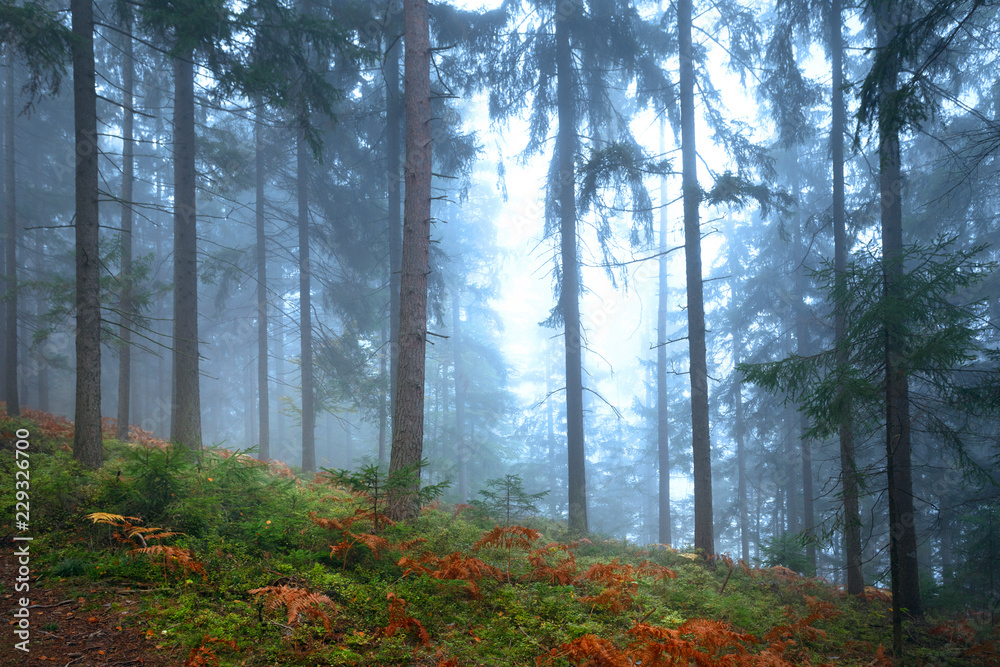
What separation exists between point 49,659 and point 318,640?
168cm

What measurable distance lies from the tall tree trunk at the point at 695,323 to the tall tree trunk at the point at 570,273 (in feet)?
8.84

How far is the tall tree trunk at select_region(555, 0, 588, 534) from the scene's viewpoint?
12.2 metres

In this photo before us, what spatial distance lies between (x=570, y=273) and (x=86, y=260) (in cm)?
977

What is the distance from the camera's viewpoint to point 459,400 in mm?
25594

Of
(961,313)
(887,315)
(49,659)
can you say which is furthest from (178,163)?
(961,313)

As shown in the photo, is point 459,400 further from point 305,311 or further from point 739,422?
point 739,422

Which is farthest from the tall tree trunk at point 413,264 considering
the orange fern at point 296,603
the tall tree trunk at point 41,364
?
the tall tree trunk at point 41,364

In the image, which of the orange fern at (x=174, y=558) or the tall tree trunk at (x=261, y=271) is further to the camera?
the tall tree trunk at (x=261, y=271)

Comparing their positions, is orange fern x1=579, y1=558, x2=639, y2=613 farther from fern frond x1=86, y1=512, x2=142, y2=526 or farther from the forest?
fern frond x1=86, y1=512, x2=142, y2=526

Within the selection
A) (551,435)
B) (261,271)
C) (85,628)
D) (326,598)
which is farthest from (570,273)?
(551,435)

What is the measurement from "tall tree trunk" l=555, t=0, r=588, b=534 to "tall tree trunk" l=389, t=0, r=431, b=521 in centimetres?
542

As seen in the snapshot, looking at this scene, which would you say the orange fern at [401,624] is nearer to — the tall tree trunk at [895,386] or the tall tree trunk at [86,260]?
the tall tree trunk at [895,386]

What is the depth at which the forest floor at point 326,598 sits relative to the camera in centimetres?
361

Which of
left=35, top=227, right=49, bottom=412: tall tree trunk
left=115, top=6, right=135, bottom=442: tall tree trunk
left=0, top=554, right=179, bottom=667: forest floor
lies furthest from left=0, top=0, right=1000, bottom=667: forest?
left=35, top=227, right=49, bottom=412: tall tree trunk
